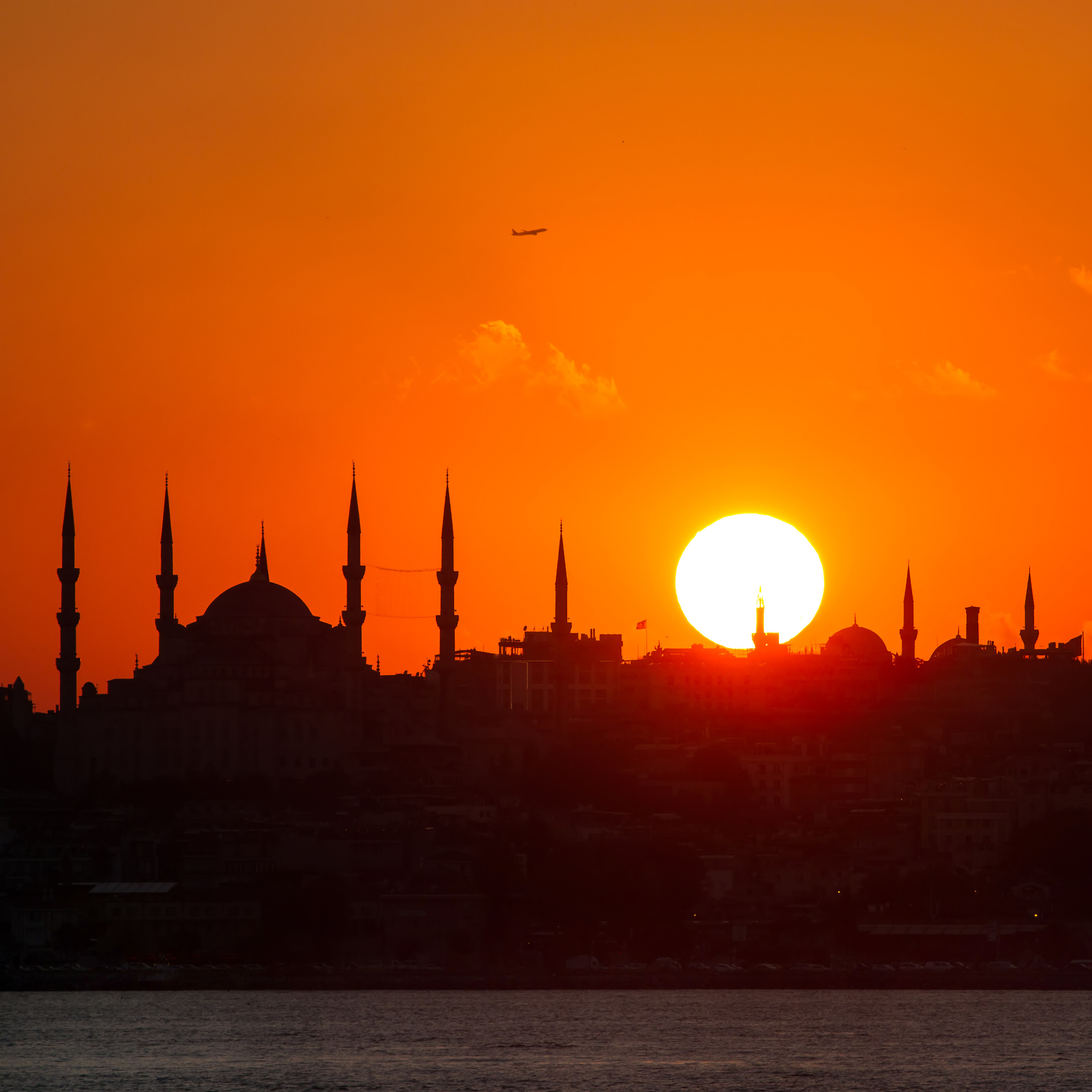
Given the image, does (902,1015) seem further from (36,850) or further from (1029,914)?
(36,850)

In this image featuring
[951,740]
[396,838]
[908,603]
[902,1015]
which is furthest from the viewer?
[908,603]

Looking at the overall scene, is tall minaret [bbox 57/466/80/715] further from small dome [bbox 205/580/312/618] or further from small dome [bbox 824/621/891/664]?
small dome [bbox 824/621/891/664]

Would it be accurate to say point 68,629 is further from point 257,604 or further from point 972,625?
point 972,625

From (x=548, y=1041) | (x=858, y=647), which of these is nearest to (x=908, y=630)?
(x=858, y=647)

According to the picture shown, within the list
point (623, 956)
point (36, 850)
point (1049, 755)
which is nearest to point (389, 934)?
point (623, 956)

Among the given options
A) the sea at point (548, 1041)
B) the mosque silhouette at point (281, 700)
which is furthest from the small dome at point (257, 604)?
the sea at point (548, 1041)

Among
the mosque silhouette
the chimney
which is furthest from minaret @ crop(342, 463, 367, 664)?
the chimney
